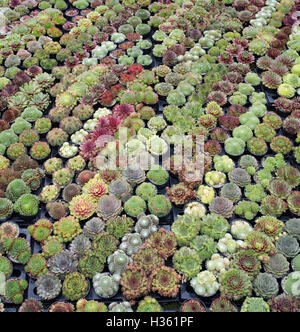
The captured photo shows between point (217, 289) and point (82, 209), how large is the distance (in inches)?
70.5

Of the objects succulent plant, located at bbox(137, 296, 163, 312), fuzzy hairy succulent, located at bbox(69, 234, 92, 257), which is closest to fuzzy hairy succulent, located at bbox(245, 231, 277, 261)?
succulent plant, located at bbox(137, 296, 163, 312)

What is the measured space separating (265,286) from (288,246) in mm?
589

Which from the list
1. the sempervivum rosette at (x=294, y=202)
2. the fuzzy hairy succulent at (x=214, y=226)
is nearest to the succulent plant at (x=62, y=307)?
the fuzzy hairy succulent at (x=214, y=226)

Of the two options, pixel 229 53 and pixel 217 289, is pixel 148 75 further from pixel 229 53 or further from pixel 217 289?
pixel 217 289

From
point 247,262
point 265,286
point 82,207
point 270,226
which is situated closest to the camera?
point 265,286

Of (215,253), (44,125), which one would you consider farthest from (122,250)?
(44,125)

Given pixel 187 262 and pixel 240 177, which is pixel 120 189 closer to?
pixel 187 262

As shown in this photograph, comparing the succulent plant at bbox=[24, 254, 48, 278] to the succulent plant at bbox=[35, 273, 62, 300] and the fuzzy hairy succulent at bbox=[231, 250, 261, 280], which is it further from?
the fuzzy hairy succulent at bbox=[231, 250, 261, 280]

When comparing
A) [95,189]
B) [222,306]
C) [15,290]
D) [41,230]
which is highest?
[95,189]

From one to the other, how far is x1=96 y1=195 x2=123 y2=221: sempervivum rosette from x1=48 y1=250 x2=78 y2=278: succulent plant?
609 millimetres

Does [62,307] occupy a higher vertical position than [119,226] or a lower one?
lower

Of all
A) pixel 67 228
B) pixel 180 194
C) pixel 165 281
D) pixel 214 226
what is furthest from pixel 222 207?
pixel 67 228

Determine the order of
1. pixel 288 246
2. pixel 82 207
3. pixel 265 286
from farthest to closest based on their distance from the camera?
1. pixel 82 207
2. pixel 288 246
3. pixel 265 286

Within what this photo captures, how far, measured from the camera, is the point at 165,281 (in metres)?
3.73
